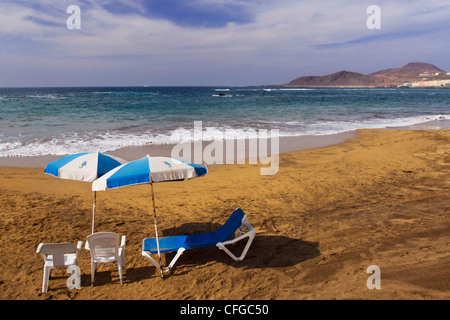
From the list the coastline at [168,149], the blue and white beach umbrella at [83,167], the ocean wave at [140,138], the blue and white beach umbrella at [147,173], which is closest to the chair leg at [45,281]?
the blue and white beach umbrella at [83,167]

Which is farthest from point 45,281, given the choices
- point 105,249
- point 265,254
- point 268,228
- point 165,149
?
point 165,149

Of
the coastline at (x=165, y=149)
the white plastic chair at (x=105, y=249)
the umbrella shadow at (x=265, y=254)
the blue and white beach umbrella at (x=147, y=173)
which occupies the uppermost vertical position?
the blue and white beach umbrella at (x=147, y=173)

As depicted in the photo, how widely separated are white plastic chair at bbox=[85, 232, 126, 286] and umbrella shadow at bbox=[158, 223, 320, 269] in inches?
37.1

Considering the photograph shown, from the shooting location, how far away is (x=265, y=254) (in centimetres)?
525

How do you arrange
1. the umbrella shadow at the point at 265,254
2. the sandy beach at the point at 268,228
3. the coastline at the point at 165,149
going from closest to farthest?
the sandy beach at the point at 268,228 → the umbrella shadow at the point at 265,254 → the coastline at the point at 165,149

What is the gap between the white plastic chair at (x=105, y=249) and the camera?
4.52 meters

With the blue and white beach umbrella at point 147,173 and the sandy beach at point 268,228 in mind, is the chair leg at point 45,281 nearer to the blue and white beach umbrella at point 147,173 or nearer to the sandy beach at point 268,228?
the sandy beach at point 268,228

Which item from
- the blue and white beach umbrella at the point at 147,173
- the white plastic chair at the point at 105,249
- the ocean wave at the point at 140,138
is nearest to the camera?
the blue and white beach umbrella at the point at 147,173

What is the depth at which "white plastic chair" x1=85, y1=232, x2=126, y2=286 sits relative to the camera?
4.52 m

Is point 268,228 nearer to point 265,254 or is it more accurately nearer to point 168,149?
point 265,254

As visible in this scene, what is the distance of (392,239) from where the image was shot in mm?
5422

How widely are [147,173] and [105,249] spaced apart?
1.44 meters

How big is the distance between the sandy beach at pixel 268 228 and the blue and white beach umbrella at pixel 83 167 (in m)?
1.48

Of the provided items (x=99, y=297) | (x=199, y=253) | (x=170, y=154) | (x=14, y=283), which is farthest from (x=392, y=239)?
(x=170, y=154)
